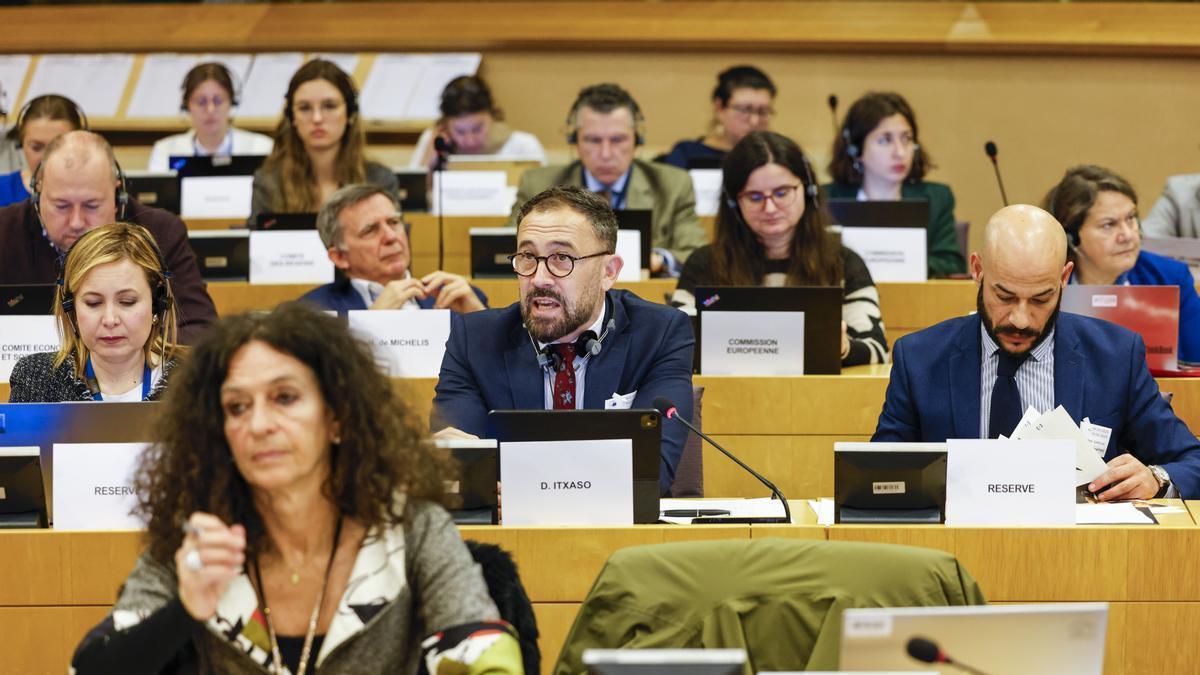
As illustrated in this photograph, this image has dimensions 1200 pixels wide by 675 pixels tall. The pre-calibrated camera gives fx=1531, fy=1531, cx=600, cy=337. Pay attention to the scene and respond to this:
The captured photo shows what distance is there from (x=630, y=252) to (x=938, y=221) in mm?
1695

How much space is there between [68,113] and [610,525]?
3876mm

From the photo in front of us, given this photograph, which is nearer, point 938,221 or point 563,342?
point 563,342

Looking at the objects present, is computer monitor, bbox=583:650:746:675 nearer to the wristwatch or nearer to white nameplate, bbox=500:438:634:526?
white nameplate, bbox=500:438:634:526

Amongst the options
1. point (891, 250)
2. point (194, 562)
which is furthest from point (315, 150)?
point (194, 562)

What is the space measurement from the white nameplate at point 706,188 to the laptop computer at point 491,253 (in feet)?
5.35

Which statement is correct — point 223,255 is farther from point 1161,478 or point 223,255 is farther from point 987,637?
point 987,637

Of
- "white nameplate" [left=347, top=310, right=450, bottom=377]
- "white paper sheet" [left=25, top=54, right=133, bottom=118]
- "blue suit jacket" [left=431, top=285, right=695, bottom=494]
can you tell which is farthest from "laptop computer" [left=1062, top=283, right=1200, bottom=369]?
"white paper sheet" [left=25, top=54, right=133, bottom=118]

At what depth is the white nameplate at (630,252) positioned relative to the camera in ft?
16.9

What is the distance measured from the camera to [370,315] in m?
4.16

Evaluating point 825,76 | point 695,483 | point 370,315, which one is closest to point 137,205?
point 370,315

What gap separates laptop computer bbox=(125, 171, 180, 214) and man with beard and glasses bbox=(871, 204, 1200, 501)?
3.81 metres

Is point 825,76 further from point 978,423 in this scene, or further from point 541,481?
point 541,481

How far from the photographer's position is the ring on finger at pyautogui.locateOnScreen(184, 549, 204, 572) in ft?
6.68

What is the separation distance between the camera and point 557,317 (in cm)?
348
